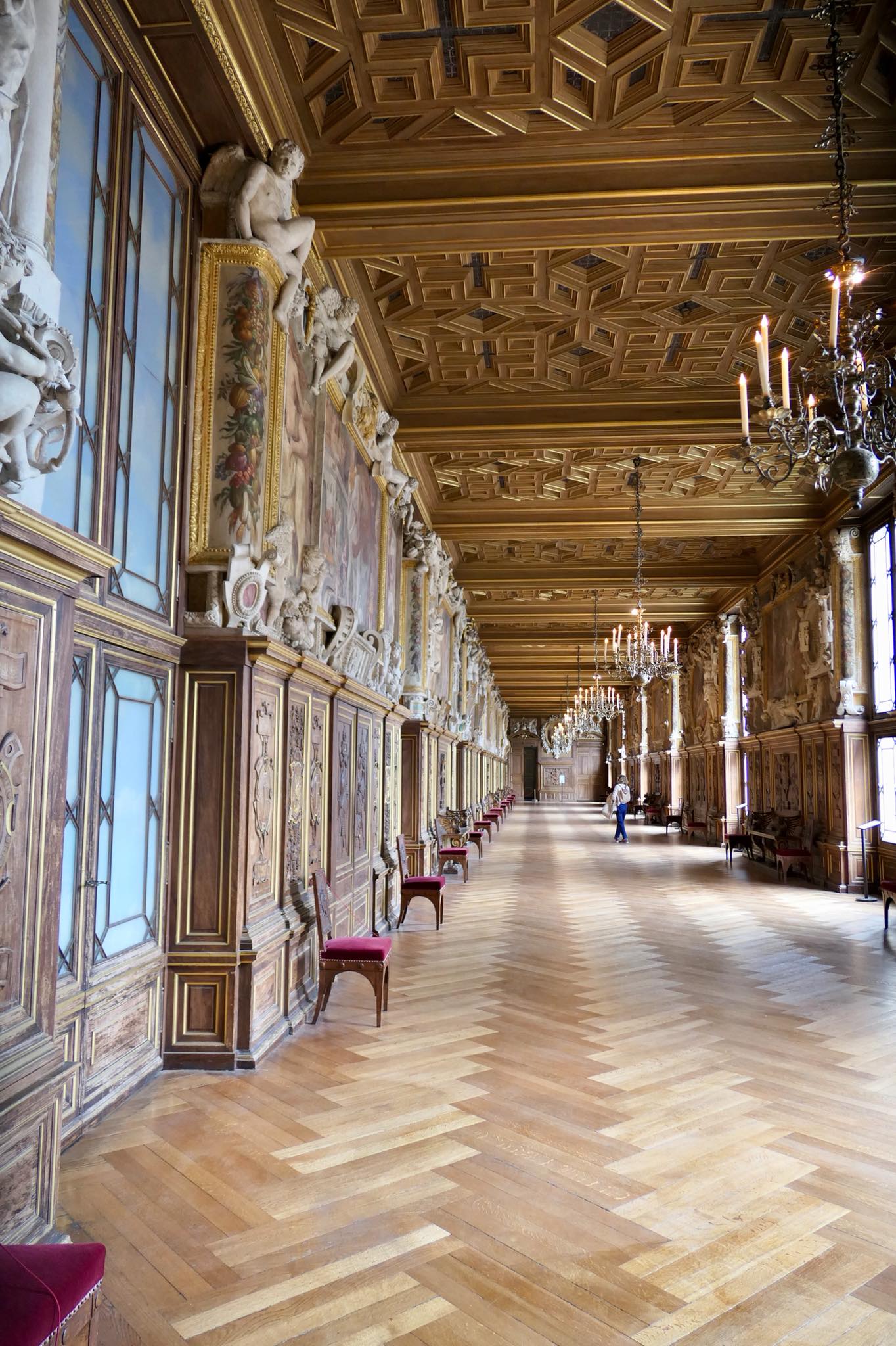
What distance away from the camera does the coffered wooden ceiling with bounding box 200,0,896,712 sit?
5.02 m

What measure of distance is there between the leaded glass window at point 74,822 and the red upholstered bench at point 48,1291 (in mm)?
1834

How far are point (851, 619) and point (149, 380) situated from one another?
36.7ft

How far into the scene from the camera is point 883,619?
1253 cm

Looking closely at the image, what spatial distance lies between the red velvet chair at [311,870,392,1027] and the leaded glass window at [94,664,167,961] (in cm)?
132

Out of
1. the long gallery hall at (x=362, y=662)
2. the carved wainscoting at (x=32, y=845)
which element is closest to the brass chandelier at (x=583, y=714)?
the long gallery hall at (x=362, y=662)

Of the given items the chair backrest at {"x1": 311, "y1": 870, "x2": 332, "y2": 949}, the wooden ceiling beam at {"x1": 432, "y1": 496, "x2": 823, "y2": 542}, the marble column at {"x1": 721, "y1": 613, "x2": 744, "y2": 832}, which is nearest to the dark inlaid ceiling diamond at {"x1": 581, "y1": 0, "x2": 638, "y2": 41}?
the chair backrest at {"x1": 311, "y1": 870, "x2": 332, "y2": 949}

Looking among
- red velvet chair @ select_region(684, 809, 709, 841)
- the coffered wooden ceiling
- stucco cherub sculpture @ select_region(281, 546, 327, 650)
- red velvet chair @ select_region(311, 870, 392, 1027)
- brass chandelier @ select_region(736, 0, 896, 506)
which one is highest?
the coffered wooden ceiling

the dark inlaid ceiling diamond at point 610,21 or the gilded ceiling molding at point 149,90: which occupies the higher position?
the dark inlaid ceiling diamond at point 610,21

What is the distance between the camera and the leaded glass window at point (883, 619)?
12195 mm

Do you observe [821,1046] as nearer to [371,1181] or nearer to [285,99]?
[371,1181]

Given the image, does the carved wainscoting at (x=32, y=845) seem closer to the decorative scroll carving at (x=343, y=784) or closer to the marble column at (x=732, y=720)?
the decorative scroll carving at (x=343, y=784)

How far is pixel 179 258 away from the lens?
4918 millimetres

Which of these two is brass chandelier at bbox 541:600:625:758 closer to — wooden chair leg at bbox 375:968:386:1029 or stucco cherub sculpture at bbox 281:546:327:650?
stucco cherub sculpture at bbox 281:546:327:650

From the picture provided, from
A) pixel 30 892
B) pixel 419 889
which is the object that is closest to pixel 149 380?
pixel 30 892
